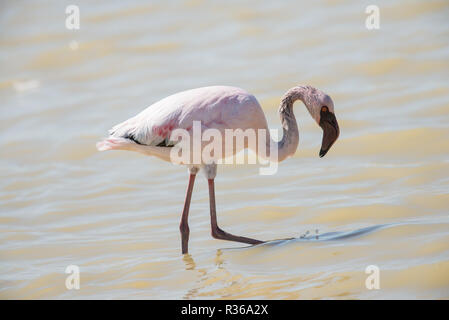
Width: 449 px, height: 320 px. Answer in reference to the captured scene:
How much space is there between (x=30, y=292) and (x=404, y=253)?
307 centimetres

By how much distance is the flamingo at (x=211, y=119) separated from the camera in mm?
6395

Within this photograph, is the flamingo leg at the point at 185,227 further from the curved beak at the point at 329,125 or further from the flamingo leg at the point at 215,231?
the curved beak at the point at 329,125

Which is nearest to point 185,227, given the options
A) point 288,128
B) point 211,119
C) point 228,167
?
point 211,119

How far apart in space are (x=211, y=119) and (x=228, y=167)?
10.8 ft

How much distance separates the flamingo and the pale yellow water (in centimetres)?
88

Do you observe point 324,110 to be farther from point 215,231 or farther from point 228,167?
point 228,167

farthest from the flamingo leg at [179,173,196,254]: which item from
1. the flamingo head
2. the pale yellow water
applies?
the flamingo head

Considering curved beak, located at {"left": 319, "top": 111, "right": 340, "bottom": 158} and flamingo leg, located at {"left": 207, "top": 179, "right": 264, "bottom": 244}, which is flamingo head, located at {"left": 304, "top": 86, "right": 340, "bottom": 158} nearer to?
curved beak, located at {"left": 319, "top": 111, "right": 340, "bottom": 158}

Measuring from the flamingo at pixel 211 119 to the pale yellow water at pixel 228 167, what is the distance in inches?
34.6

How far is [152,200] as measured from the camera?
28.9 feet

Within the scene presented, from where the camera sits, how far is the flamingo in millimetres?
6395

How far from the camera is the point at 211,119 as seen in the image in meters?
6.36

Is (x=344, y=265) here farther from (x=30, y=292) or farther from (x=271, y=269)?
(x=30, y=292)
